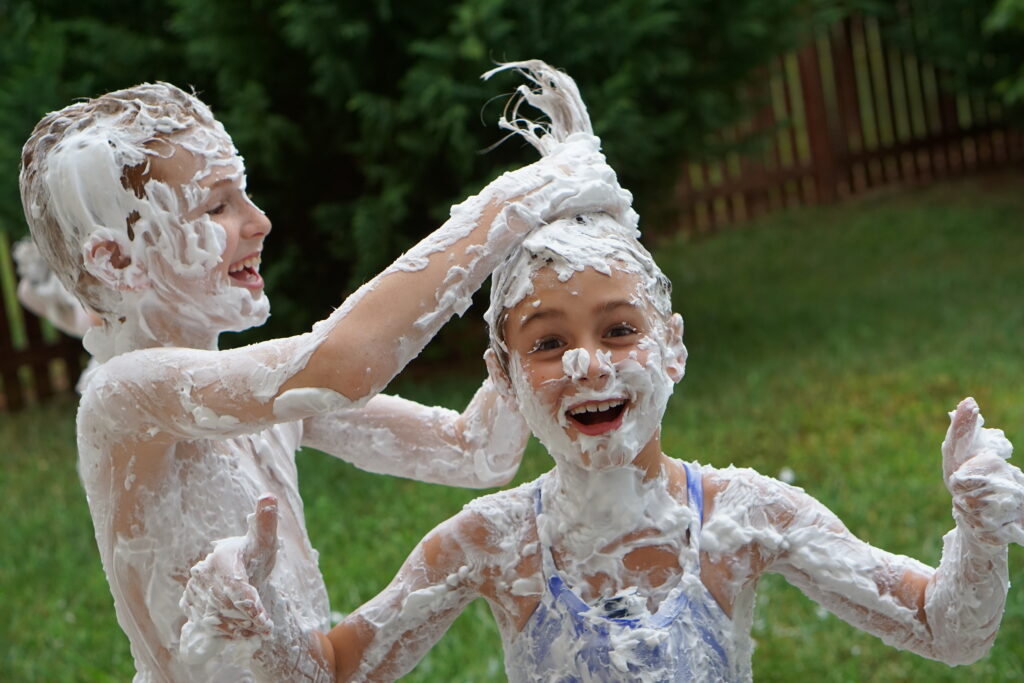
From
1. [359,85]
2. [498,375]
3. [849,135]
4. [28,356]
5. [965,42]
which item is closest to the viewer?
[498,375]

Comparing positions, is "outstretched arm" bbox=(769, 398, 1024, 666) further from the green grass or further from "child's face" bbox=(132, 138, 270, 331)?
the green grass

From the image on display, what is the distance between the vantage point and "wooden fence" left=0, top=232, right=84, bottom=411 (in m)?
8.41

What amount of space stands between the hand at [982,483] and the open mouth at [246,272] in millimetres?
1425

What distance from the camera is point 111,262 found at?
8.60 feet

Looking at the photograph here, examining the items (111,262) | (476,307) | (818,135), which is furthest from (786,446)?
(818,135)

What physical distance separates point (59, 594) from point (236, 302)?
3.03 m

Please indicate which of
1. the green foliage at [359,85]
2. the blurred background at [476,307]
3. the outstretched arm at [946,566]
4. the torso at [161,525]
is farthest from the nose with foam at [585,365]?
the green foliage at [359,85]

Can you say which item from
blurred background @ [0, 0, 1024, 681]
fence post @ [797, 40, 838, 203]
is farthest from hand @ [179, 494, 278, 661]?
fence post @ [797, 40, 838, 203]

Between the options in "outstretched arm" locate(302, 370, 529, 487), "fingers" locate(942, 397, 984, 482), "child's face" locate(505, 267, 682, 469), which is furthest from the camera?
"outstretched arm" locate(302, 370, 529, 487)

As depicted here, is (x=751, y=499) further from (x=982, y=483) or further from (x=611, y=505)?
(x=982, y=483)

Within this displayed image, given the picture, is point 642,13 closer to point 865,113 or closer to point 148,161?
point 148,161

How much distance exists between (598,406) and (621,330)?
153mm

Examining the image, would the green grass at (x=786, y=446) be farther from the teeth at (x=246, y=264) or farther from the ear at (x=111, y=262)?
the ear at (x=111, y=262)

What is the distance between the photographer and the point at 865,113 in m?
12.5
